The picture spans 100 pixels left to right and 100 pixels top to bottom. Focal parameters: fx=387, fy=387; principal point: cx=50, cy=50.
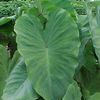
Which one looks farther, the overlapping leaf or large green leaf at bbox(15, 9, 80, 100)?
the overlapping leaf

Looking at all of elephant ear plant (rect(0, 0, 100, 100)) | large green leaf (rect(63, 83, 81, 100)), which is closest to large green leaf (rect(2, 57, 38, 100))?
elephant ear plant (rect(0, 0, 100, 100))

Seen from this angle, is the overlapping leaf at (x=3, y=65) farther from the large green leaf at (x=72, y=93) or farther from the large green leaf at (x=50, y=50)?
the large green leaf at (x=72, y=93)

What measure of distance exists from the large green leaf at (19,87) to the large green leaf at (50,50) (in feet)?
0.19

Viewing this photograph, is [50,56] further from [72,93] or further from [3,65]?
[3,65]

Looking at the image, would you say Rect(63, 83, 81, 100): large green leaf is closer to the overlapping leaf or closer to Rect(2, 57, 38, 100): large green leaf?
Rect(2, 57, 38, 100): large green leaf

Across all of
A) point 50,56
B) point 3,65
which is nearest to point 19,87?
point 50,56

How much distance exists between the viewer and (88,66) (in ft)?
6.21

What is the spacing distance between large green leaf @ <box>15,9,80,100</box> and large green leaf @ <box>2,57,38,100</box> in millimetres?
58

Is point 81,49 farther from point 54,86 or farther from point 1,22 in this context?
point 1,22

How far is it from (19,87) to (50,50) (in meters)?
0.22

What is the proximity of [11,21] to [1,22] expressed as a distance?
0.11 meters

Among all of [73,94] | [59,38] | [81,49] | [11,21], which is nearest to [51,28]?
[59,38]

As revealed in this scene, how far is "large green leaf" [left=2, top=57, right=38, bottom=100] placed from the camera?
1.67 m

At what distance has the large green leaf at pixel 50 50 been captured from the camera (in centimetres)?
165
